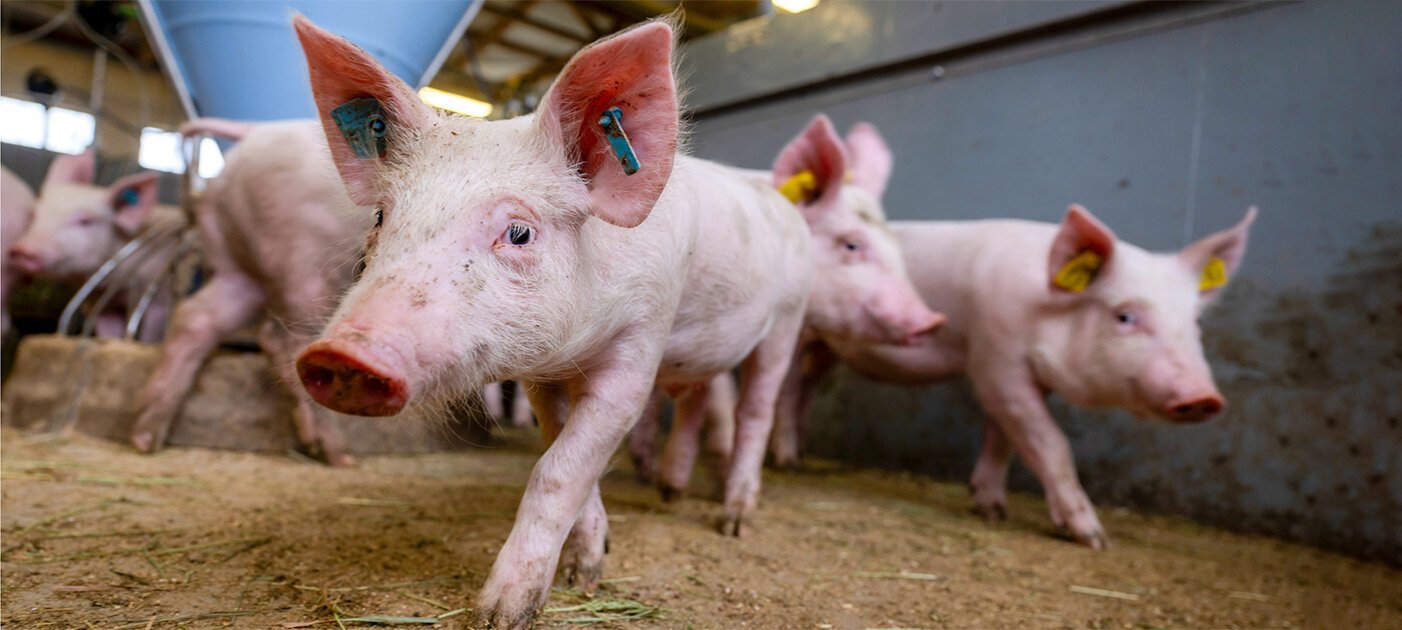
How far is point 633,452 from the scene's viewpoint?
385 cm

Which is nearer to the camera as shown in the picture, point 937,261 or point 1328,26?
point 1328,26

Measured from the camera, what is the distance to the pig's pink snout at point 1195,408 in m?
2.99

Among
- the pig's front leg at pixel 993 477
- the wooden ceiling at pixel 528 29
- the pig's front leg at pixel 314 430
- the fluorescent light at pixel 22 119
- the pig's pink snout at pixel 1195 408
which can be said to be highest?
the wooden ceiling at pixel 528 29

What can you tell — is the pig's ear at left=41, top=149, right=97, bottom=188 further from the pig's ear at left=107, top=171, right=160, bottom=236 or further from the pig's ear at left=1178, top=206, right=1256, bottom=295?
the pig's ear at left=1178, top=206, right=1256, bottom=295

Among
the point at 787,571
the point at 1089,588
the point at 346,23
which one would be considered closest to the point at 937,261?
the point at 1089,588

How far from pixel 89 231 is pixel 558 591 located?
4620 mm

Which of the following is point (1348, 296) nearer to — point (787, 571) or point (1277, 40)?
point (1277, 40)

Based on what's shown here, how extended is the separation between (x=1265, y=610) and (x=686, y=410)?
195 cm

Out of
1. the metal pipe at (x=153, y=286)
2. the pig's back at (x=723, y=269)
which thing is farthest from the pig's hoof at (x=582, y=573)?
the metal pipe at (x=153, y=286)

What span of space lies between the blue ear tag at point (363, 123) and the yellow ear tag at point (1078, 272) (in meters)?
2.71

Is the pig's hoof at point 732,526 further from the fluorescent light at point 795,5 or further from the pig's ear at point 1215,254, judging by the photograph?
the fluorescent light at point 795,5

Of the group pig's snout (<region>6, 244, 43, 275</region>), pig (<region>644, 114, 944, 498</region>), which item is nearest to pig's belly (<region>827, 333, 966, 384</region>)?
pig (<region>644, 114, 944, 498</region>)

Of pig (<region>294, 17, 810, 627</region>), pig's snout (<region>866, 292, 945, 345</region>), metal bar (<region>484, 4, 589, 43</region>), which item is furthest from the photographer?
metal bar (<region>484, 4, 589, 43</region>)

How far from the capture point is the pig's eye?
153 cm
